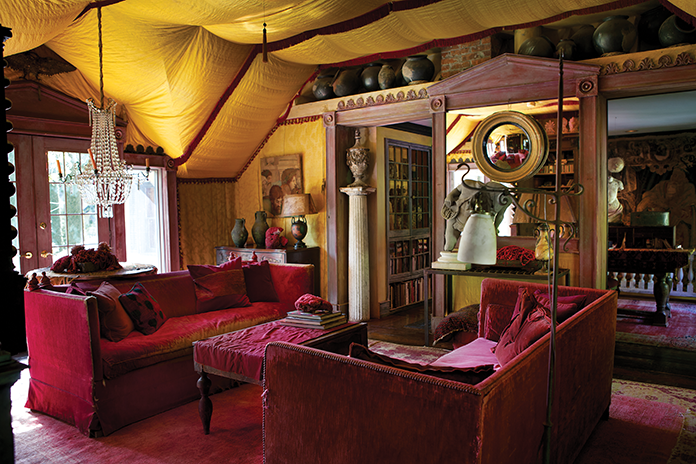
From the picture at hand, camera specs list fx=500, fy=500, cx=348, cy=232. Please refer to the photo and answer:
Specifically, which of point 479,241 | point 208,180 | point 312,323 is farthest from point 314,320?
point 208,180

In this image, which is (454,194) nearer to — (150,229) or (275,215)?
(275,215)

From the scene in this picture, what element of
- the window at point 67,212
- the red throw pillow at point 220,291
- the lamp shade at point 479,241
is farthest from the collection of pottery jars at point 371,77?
the lamp shade at point 479,241

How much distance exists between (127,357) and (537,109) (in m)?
5.67

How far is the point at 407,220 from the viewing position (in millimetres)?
7125

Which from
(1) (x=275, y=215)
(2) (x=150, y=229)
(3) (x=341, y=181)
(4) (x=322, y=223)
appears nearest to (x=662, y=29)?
(3) (x=341, y=181)

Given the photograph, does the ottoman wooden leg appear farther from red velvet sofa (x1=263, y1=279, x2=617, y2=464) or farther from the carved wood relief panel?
the carved wood relief panel

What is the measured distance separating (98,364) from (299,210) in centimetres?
348

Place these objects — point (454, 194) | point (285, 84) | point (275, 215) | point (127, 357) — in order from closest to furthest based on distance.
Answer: point (127, 357), point (454, 194), point (285, 84), point (275, 215)

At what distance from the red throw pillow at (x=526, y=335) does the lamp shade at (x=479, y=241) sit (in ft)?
2.27

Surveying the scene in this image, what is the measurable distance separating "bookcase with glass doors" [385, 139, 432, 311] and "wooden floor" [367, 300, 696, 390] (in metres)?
0.32

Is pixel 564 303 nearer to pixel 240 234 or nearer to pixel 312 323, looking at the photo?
pixel 312 323

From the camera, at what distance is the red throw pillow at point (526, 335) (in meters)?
2.60

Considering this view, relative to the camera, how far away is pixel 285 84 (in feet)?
21.0

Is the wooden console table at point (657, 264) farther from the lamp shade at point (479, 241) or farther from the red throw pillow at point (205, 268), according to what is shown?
the lamp shade at point (479, 241)
